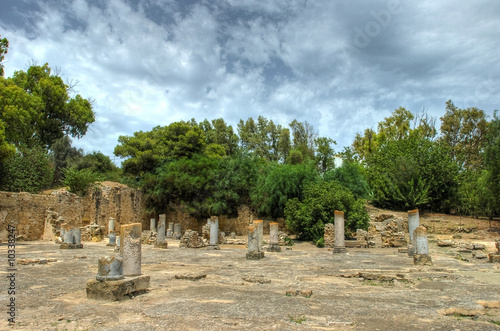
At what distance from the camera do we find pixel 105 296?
18.4ft

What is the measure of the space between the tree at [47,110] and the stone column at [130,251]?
75.0 feet

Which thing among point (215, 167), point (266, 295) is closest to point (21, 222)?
point (215, 167)

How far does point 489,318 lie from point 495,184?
22.6 metres

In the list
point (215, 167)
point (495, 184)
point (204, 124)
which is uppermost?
point (204, 124)

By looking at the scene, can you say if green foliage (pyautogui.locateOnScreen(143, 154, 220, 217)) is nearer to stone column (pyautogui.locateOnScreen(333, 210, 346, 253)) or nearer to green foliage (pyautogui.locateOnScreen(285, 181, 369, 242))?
green foliage (pyautogui.locateOnScreen(285, 181, 369, 242))

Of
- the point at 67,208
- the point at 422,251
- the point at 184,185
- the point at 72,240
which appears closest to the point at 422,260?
the point at 422,251

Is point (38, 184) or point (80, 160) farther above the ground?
point (80, 160)

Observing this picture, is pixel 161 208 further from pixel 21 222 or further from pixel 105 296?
Answer: pixel 105 296

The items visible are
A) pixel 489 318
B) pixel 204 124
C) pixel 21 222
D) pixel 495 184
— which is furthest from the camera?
pixel 204 124

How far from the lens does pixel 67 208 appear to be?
23.3 m

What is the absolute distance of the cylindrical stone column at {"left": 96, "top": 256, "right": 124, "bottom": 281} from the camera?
5.68 m

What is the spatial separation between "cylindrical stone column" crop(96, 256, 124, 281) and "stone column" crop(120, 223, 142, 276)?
499mm

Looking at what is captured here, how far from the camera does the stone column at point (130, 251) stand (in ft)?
21.0

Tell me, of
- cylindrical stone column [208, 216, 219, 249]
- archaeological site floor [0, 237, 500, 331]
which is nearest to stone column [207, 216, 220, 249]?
cylindrical stone column [208, 216, 219, 249]
